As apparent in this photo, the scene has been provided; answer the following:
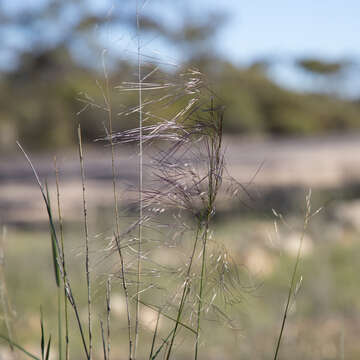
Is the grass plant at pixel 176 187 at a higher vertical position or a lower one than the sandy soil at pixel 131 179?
higher

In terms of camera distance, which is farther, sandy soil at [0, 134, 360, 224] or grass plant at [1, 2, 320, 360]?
sandy soil at [0, 134, 360, 224]

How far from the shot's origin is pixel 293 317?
531 centimetres

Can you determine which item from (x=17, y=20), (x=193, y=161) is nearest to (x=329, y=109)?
(x=17, y=20)

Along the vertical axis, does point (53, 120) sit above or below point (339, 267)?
below

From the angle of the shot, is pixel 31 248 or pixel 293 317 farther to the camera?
pixel 31 248

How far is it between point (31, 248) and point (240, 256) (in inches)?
99.2

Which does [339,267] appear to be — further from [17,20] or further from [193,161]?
[17,20]

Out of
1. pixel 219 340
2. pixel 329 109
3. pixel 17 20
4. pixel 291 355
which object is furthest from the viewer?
pixel 329 109

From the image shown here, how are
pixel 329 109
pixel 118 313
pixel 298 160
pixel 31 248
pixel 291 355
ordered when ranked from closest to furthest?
pixel 291 355 < pixel 118 313 < pixel 31 248 < pixel 298 160 < pixel 329 109

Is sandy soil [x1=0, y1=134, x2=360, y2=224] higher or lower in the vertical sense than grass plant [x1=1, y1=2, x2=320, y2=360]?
lower

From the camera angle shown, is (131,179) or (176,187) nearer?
(176,187)

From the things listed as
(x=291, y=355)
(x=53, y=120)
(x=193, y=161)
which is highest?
(x=193, y=161)

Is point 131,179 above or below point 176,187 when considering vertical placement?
below

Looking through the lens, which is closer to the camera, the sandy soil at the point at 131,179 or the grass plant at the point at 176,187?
the grass plant at the point at 176,187
